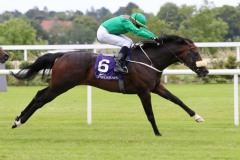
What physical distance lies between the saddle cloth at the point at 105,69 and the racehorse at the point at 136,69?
0.09ft

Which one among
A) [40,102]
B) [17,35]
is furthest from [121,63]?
[17,35]

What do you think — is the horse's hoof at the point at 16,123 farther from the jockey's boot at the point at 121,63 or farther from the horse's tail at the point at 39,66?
the jockey's boot at the point at 121,63

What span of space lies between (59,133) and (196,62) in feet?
7.30

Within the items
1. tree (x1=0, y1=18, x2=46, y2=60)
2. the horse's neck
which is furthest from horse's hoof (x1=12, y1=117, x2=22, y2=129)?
tree (x1=0, y1=18, x2=46, y2=60)

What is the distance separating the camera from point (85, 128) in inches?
425

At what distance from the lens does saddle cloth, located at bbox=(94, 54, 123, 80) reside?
32.6ft

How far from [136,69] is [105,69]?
17.3 inches

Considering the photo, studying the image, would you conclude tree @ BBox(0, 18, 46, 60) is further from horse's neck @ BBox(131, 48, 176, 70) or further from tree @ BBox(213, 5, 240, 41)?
tree @ BBox(213, 5, 240, 41)

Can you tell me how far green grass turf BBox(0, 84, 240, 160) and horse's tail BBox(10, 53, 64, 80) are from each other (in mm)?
818

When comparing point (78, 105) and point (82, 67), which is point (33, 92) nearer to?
point (78, 105)

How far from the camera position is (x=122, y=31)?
10.2m

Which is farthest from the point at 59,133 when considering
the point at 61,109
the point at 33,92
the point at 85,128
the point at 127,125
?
the point at 33,92

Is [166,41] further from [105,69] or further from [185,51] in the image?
[105,69]

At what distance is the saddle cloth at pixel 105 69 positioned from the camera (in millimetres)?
9922
